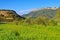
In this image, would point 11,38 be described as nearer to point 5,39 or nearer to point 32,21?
point 5,39

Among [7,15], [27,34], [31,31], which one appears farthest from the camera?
[7,15]

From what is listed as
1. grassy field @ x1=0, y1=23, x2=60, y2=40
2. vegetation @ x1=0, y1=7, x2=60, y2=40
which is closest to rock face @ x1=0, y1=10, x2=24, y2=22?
vegetation @ x1=0, y1=7, x2=60, y2=40

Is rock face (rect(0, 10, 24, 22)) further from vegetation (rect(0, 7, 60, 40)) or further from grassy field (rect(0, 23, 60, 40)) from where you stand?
grassy field (rect(0, 23, 60, 40))

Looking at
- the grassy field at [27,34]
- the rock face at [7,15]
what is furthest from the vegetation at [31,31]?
the rock face at [7,15]

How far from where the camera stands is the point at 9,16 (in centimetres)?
10225

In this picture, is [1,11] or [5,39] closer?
[5,39]

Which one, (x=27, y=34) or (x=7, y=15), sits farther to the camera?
(x=7, y=15)

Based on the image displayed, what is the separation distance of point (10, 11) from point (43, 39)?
8654cm

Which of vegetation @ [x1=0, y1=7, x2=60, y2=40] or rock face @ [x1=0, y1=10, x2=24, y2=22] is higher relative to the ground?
rock face @ [x1=0, y1=10, x2=24, y2=22]

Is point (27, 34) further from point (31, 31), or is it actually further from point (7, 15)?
point (7, 15)

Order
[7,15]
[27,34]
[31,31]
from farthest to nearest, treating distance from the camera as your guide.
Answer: [7,15]
[31,31]
[27,34]

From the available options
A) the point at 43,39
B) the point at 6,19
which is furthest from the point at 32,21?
the point at 43,39

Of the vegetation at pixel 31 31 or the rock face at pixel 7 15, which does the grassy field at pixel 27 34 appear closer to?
the vegetation at pixel 31 31

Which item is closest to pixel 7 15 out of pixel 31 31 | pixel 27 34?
pixel 31 31
